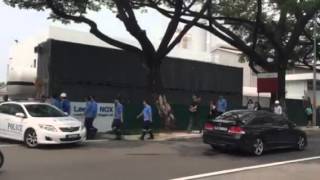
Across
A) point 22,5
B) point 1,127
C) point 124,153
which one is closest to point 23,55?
point 22,5

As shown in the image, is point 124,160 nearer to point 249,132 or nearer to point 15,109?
point 249,132

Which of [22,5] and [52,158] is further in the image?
[22,5]

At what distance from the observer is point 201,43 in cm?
7256

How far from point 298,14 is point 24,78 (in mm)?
14307

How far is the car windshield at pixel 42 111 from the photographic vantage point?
19562mm

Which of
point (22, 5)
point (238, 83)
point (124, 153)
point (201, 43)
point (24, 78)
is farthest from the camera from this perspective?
point (201, 43)

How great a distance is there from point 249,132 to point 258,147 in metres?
0.68

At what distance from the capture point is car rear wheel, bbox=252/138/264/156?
18.2 meters

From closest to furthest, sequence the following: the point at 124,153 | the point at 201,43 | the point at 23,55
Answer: the point at 124,153
the point at 23,55
the point at 201,43

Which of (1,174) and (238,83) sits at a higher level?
(238,83)

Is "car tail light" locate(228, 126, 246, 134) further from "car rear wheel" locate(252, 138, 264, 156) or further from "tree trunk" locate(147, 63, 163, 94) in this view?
"tree trunk" locate(147, 63, 163, 94)

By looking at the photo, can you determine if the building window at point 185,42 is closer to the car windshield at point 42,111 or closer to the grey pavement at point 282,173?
the car windshield at point 42,111

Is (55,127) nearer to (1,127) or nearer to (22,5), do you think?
(1,127)

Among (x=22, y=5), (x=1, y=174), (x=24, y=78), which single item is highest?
(x=22, y=5)
